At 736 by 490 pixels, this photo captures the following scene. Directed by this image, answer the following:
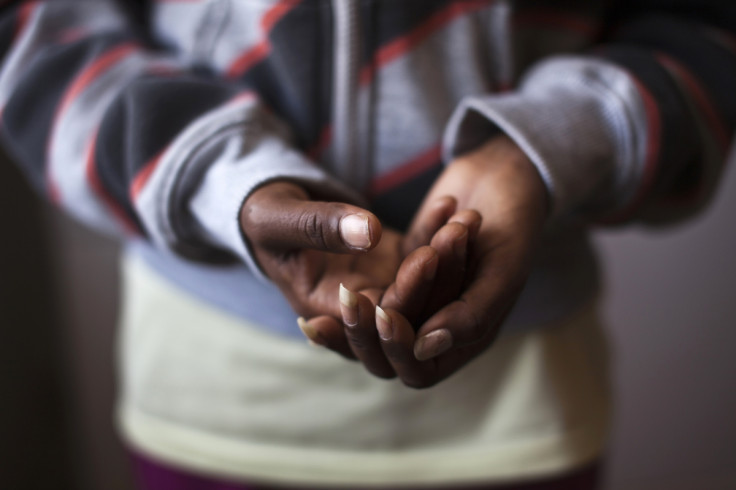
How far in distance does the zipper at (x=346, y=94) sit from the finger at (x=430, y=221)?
2.6 inches

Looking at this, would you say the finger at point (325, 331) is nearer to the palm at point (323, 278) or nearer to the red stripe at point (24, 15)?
the palm at point (323, 278)

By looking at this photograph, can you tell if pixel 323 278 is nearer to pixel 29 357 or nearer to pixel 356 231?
pixel 356 231

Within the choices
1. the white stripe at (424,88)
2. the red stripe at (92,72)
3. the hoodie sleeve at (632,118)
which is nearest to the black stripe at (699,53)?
the hoodie sleeve at (632,118)

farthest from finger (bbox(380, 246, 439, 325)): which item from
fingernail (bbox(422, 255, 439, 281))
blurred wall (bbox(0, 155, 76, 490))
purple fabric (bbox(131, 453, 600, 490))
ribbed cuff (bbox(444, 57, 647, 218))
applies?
blurred wall (bbox(0, 155, 76, 490))

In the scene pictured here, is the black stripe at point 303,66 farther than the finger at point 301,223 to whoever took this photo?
Yes

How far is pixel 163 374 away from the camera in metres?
0.39

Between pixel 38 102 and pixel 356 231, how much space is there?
242mm

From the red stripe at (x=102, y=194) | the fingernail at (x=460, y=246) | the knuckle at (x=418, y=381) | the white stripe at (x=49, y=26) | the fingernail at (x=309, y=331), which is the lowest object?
the knuckle at (x=418, y=381)

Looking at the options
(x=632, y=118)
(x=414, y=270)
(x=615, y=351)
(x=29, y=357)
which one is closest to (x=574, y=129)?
(x=632, y=118)

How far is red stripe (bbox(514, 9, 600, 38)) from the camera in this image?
0.38 m

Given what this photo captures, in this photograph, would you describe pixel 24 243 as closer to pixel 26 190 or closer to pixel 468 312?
pixel 26 190

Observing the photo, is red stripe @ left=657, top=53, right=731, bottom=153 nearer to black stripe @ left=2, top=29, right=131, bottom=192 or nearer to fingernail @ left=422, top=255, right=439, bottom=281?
fingernail @ left=422, top=255, right=439, bottom=281

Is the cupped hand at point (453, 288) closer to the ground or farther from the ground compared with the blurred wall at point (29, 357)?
farther from the ground

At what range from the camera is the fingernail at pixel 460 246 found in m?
0.23
